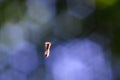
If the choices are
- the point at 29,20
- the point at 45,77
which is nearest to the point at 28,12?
the point at 29,20

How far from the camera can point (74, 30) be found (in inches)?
21.4

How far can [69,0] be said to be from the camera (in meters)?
0.54

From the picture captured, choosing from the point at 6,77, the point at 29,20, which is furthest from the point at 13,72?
the point at 29,20

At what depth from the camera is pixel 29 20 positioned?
53 cm

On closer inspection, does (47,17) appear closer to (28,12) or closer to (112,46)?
(28,12)

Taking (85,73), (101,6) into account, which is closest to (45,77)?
(85,73)

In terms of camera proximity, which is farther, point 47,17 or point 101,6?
point 47,17

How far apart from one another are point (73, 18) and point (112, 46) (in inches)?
5.0

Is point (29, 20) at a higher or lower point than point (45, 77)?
higher

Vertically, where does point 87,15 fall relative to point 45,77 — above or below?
above

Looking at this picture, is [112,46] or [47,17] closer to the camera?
[112,46]

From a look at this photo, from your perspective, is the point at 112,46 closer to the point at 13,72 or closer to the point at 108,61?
the point at 108,61

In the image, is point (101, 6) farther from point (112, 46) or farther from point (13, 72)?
point (13, 72)

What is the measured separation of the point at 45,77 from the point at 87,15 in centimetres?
16
